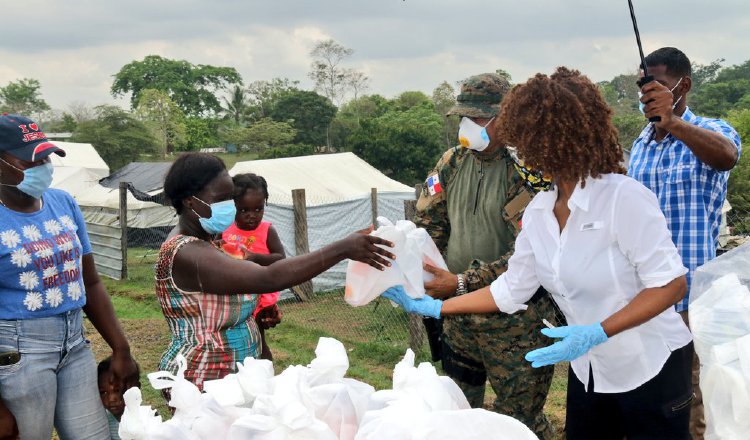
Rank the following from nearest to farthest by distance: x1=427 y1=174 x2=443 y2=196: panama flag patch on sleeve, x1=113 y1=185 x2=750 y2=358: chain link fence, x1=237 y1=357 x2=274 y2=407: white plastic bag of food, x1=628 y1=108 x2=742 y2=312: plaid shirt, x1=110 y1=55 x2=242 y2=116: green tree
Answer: x1=237 y1=357 x2=274 y2=407: white plastic bag of food → x1=628 y1=108 x2=742 y2=312: plaid shirt → x1=427 y1=174 x2=443 y2=196: panama flag patch on sleeve → x1=113 y1=185 x2=750 y2=358: chain link fence → x1=110 y1=55 x2=242 y2=116: green tree

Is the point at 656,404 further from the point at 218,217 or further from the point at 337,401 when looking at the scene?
the point at 218,217

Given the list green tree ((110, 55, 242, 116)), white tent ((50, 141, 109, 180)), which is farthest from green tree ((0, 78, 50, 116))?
white tent ((50, 141, 109, 180))

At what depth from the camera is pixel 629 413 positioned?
7.57 ft

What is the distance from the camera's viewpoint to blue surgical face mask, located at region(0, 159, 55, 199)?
2.68 meters

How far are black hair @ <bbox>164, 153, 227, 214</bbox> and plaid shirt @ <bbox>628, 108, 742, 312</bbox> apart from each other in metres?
2.03

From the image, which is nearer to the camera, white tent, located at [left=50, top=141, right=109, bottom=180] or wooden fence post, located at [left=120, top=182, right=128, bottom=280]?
wooden fence post, located at [left=120, top=182, right=128, bottom=280]

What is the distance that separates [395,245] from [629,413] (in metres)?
1.04

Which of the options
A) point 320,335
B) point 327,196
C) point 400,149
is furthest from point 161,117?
point 320,335

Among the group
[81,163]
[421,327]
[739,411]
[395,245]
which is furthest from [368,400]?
[81,163]

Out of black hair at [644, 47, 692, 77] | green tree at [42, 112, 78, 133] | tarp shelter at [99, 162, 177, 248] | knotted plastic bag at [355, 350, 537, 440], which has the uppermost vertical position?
black hair at [644, 47, 692, 77]

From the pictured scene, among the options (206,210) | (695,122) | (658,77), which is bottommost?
(206,210)

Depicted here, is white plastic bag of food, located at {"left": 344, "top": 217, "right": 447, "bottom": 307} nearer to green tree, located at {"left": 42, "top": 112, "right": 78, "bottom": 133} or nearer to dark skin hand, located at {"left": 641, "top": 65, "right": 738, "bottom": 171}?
dark skin hand, located at {"left": 641, "top": 65, "right": 738, "bottom": 171}

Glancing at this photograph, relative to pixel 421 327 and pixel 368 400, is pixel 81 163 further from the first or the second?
pixel 368 400

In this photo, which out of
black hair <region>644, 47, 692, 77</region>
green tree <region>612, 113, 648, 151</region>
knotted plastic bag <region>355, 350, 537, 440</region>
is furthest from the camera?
green tree <region>612, 113, 648, 151</region>
